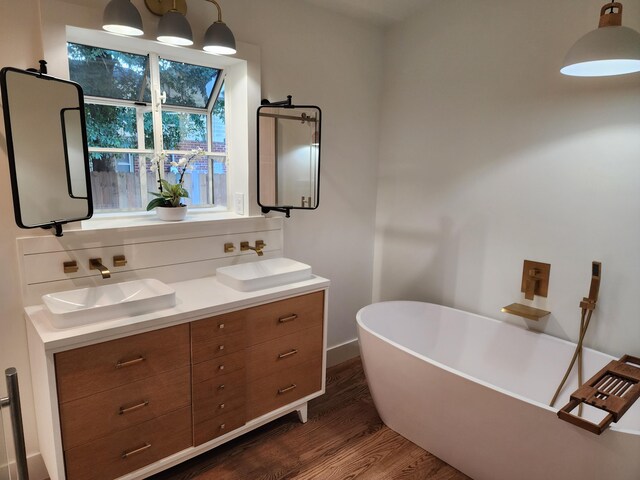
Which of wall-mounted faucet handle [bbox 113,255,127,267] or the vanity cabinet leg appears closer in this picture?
wall-mounted faucet handle [bbox 113,255,127,267]

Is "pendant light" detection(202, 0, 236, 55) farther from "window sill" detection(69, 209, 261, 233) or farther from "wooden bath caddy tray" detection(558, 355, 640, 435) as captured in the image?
"wooden bath caddy tray" detection(558, 355, 640, 435)

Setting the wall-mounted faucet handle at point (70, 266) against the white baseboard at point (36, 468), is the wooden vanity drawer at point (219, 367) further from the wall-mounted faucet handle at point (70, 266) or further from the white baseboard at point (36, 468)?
the white baseboard at point (36, 468)

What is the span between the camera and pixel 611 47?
5.30 ft

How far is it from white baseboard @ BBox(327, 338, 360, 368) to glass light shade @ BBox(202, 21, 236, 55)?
2.16 metres

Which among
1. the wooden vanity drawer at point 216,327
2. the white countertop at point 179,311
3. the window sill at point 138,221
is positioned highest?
the window sill at point 138,221

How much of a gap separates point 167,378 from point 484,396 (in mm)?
1414

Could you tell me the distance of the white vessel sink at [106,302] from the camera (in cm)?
158

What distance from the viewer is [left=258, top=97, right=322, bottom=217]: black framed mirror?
2484 mm

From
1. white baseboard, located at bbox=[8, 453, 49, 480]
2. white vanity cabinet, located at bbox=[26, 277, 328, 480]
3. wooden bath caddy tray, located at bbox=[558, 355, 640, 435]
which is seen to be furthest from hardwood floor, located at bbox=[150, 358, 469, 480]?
wooden bath caddy tray, located at bbox=[558, 355, 640, 435]

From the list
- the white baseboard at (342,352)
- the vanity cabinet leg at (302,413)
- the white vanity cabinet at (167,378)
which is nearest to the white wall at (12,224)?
the white vanity cabinet at (167,378)

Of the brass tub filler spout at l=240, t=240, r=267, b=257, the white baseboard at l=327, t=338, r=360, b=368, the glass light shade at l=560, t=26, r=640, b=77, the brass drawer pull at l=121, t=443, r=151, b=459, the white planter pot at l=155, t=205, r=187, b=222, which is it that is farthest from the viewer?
the white baseboard at l=327, t=338, r=360, b=368

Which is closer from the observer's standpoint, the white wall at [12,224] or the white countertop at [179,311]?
the white countertop at [179,311]

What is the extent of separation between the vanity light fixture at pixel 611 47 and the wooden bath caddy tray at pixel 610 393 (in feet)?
4.43

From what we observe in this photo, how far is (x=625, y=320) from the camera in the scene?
6.72 ft
